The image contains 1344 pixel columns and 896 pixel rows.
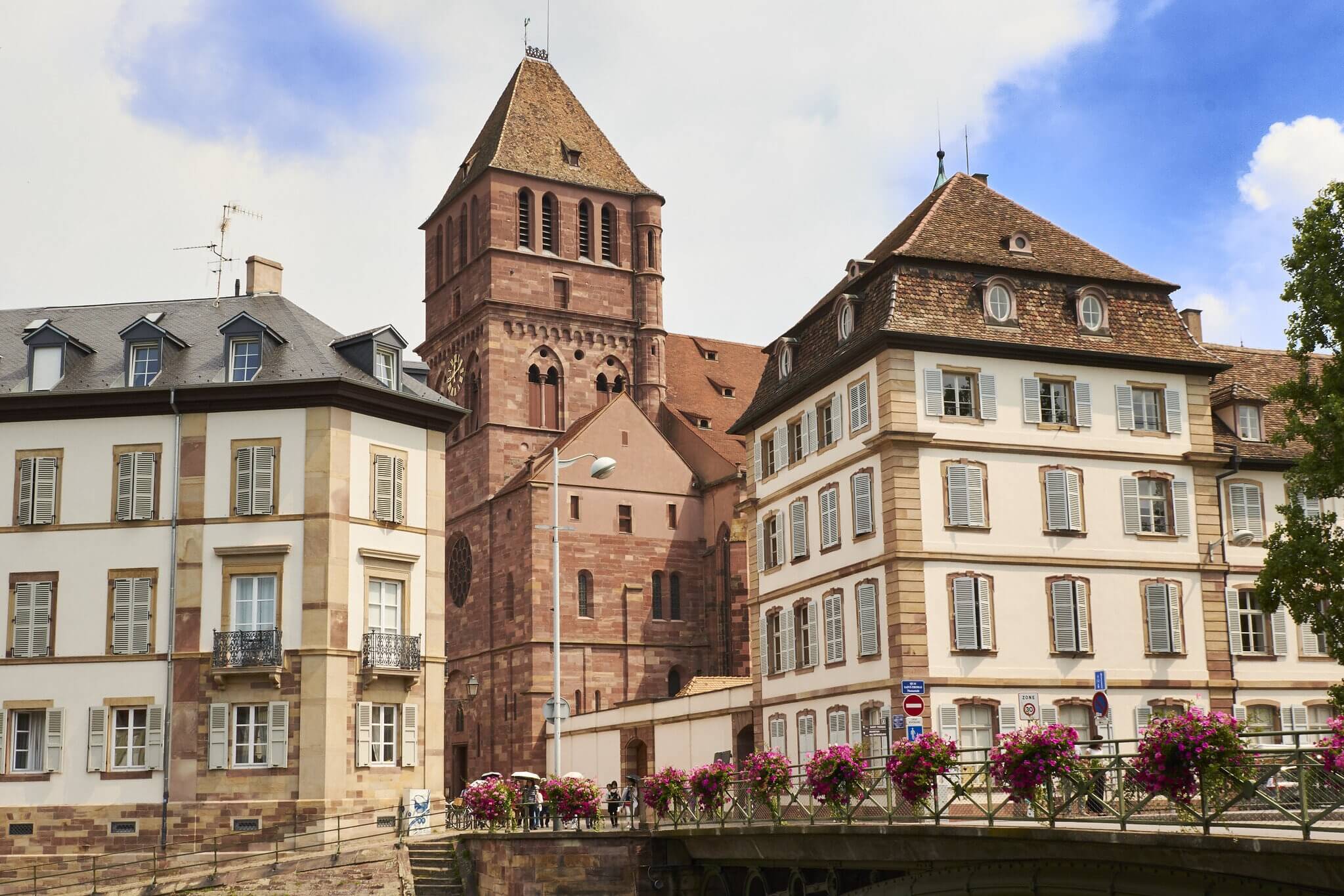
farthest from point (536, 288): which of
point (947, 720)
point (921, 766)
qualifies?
point (921, 766)

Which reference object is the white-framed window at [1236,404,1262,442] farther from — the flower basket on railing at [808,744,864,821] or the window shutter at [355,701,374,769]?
the window shutter at [355,701,374,769]

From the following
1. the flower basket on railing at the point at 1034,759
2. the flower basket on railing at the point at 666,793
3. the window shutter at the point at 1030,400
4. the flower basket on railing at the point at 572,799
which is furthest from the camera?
the window shutter at the point at 1030,400

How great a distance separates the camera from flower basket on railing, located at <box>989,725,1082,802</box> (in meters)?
21.7

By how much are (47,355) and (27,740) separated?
9.26 m

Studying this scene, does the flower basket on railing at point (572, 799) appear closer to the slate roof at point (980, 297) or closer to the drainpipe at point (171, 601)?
the drainpipe at point (171, 601)

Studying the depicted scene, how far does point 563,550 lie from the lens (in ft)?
217

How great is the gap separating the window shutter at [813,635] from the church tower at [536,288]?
95.7ft

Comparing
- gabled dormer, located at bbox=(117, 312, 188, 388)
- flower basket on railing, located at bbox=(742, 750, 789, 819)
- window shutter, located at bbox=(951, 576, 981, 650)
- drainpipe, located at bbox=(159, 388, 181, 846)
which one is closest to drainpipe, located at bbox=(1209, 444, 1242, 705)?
window shutter, located at bbox=(951, 576, 981, 650)

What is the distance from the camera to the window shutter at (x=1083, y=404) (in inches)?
1636

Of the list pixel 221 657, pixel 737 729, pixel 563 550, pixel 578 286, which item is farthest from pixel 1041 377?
pixel 578 286

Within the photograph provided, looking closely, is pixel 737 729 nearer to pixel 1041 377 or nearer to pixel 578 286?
pixel 1041 377

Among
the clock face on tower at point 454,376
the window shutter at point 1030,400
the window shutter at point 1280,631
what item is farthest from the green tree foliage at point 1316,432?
the clock face on tower at point 454,376

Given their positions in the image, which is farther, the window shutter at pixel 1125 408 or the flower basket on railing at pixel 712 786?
the window shutter at pixel 1125 408

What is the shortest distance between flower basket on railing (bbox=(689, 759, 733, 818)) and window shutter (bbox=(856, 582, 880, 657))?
26.8 ft
